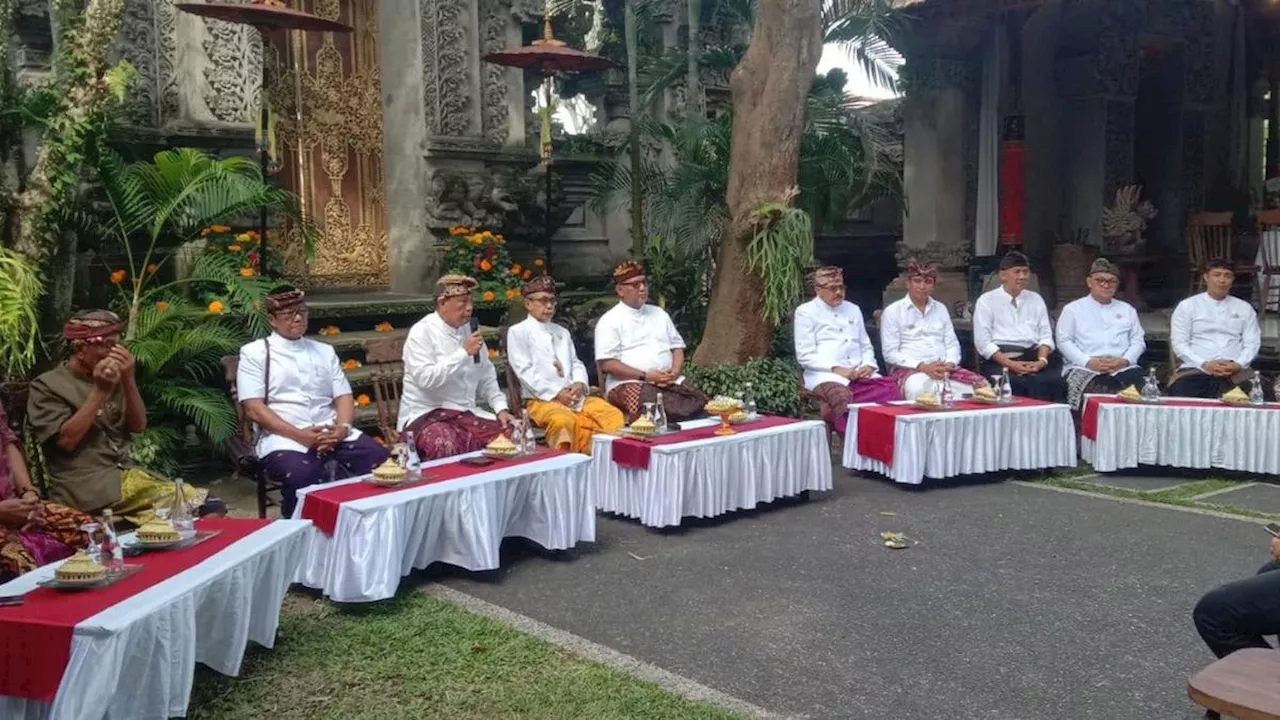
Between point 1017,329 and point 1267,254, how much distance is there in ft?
14.7

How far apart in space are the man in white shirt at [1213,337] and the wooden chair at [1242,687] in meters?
6.10

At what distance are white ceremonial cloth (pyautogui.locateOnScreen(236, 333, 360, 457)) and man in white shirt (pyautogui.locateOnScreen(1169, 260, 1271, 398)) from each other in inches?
245

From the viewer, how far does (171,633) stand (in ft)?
11.3

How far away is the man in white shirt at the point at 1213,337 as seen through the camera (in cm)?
840

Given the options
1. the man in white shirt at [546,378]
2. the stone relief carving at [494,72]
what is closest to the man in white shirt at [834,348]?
the man in white shirt at [546,378]

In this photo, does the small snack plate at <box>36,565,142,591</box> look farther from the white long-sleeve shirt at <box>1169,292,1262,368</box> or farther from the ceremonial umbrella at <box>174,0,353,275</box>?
the white long-sleeve shirt at <box>1169,292,1262,368</box>

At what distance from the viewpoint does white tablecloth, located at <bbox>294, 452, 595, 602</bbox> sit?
4.74 m

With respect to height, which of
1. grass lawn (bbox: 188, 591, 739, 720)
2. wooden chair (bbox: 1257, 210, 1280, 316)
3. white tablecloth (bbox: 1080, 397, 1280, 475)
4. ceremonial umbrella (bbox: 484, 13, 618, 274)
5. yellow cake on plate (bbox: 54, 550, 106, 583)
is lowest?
grass lawn (bbox: 188, 591, 739, 720)

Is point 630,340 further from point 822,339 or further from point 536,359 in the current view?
point 822,339

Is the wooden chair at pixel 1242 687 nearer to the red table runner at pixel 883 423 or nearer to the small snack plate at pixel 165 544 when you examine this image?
the small snack plate at pixel 165 544

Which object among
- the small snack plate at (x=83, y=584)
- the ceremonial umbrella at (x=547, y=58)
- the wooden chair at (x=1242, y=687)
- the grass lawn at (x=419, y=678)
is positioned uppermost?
the ceremonial umbrella at (x=547, y=58)

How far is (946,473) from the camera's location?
7.25 meters

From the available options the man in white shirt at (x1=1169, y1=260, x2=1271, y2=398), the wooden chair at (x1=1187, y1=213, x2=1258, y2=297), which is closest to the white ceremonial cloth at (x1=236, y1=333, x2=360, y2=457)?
the man in white shirt at (x1=1169, y1=260, x2=1271, y2=398)

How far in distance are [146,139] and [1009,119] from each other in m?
9.33
